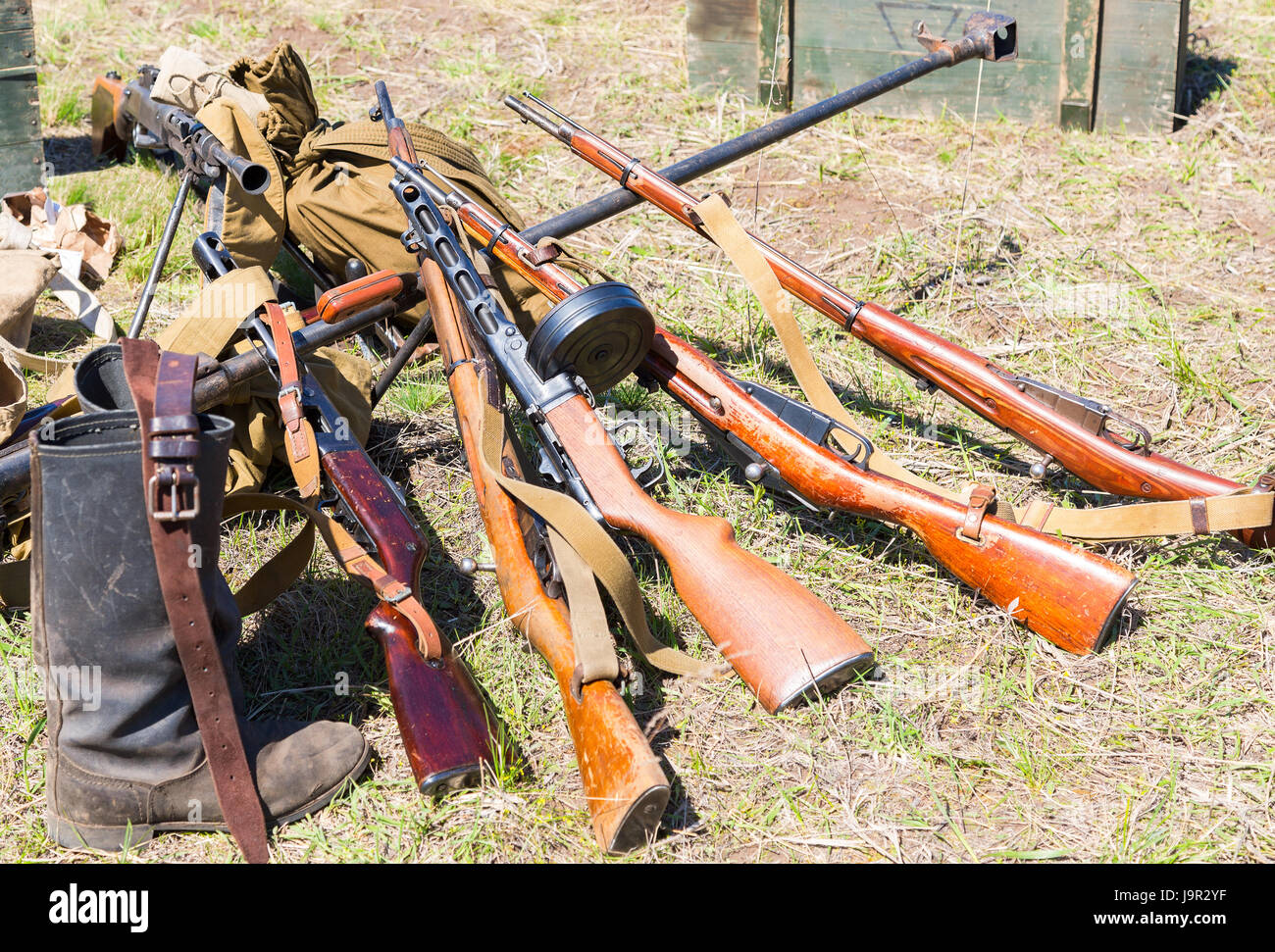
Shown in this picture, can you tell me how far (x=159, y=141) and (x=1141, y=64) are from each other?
227 inches

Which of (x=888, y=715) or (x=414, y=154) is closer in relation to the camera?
(x=888, y=715)

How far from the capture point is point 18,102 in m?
6.07

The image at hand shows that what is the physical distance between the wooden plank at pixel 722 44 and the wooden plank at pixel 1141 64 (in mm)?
2170

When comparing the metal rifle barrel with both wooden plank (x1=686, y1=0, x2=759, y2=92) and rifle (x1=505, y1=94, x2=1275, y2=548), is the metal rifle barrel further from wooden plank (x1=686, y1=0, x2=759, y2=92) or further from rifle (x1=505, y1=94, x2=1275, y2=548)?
wooden plank (x1=686, y1=0, x2=759, y2=92)

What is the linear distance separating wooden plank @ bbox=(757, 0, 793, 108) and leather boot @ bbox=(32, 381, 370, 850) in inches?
206

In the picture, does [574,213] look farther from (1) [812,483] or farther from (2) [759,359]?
Answer: (1) [812,483]

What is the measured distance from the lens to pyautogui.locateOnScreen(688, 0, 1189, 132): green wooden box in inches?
255

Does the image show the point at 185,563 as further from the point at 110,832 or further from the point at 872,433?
the point at 872,433

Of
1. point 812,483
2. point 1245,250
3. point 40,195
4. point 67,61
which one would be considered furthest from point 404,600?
point 67,61

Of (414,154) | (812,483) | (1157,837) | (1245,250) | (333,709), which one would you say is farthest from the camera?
(1245,250)

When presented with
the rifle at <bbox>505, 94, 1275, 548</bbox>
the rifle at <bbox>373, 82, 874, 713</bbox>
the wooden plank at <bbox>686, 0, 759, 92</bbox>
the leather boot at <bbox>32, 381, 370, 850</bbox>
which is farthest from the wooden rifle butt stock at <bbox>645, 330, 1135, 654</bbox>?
the wooden plank at <bbox>686, 0, 759, 92</bbox>

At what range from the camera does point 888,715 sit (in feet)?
10.7

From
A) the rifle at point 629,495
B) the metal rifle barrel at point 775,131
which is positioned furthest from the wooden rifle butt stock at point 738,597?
the metal rifle barrel at point 775,131

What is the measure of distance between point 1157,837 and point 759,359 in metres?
2.79
